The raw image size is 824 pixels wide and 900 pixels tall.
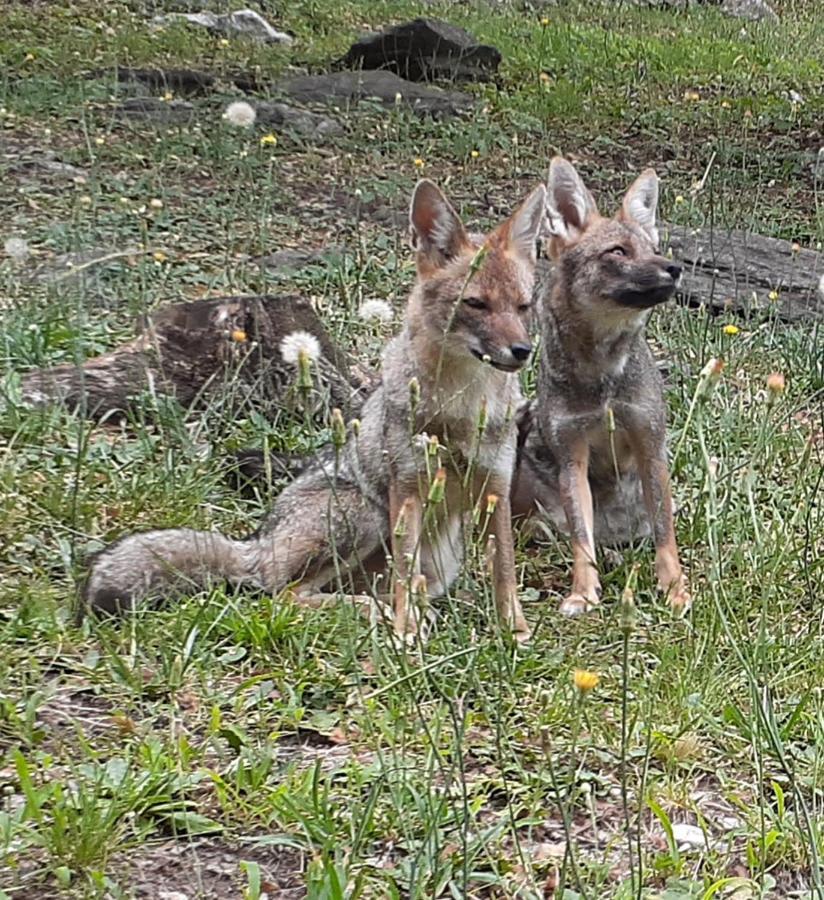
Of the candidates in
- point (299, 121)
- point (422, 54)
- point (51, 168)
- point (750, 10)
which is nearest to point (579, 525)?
point (51, 168)

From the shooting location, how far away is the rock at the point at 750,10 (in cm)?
1978

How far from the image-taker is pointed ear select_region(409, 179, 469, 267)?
4348 millimetres

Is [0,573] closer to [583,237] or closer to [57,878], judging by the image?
[57,878]

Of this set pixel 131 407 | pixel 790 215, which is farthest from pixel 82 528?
pixel 790 215

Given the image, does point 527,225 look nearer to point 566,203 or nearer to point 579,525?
point 566,203

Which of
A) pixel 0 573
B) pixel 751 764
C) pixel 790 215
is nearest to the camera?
pixel 751 764

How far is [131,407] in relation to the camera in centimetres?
526

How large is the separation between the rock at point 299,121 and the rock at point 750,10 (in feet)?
36.1

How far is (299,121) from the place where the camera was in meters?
11.0

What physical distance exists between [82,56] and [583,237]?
353 inches

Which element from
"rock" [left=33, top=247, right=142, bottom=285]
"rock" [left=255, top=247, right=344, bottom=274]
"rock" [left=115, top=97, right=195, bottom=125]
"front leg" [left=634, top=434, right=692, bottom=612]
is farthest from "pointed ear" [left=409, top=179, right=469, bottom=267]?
"rock" [left=115, top=97, right=195, bottom=125]

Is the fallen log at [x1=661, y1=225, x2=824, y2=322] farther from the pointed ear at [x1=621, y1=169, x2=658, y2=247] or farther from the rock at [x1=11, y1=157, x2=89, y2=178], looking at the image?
the rock at [x1=11, y1=157, x2=89, y2=178]

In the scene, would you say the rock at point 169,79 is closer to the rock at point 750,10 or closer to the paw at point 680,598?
the paw at point 680,598

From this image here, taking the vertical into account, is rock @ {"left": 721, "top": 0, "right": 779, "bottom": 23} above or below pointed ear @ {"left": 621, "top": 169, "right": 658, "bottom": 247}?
above
